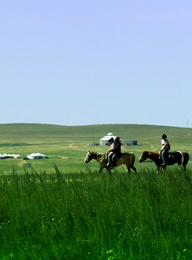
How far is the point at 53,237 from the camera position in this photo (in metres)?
12.7

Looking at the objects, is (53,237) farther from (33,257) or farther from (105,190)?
(105,190)

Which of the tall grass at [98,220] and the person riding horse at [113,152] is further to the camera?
the person riding horse at [113,152]

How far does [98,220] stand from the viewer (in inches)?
494

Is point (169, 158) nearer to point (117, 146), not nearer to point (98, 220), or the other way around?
point (117, 146)

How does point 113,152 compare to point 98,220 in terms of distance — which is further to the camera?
point 113,152

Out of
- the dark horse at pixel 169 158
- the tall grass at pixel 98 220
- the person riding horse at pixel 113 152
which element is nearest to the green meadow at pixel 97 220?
the tall grass at pixel 98 220

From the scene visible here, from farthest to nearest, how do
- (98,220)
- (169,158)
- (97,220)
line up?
1. (169,158)
2. (97,220)
3. (98,220)

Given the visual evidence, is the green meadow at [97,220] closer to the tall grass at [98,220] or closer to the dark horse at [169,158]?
the tall grass at [98,220]

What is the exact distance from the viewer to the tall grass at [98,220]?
37.9ft

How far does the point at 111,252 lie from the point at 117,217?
1.91m

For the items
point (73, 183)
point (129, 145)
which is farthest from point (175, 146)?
point (73, 183)

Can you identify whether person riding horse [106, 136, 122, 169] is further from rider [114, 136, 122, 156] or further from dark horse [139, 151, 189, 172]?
dark horse [139, 151, 189, 172]

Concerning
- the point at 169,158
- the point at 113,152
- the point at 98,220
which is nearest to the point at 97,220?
the point at 98,220

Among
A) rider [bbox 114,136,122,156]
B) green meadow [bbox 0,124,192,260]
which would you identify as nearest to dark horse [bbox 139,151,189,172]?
rider [bbox 114,136,122,156]
